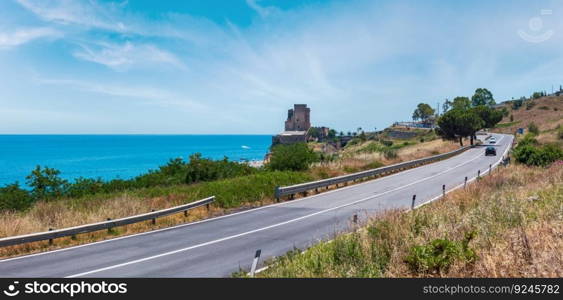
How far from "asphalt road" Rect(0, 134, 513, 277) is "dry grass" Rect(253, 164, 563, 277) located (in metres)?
2.16

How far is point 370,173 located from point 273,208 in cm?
1183

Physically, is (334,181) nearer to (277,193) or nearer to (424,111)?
(277,193)

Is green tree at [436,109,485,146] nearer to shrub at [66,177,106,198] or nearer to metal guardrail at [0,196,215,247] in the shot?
shrub at [66,177,106,198]

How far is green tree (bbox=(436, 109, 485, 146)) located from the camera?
207 ft

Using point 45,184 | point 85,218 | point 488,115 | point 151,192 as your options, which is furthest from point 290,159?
point 488,115

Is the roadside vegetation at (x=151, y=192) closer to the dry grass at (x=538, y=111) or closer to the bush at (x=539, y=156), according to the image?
the bush at (x=539, y=156)

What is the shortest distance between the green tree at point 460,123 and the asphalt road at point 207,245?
5045cm

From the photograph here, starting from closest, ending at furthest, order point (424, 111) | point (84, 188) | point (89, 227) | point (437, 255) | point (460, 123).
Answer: point (437, 255), point (89, 227), point (84, 188), point (460, 123), point (424, 111)

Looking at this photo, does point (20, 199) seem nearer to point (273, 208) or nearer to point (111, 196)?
point (111, 196)

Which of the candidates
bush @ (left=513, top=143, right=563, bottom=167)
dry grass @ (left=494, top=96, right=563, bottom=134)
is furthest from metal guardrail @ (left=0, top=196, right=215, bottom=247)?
dry grass @ (left=494, top=96, right=563, bottom=134)

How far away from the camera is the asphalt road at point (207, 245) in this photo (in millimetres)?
8812

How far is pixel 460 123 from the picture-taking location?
211 ft

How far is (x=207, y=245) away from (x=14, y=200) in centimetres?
950

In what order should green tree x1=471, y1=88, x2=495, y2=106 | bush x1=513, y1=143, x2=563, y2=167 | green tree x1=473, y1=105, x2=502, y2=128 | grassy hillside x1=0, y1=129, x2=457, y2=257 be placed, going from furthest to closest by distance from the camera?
green tree x1=471, y1=88, x2=495, y2=106 → green tree x1=473, y1=105, x2=502, y2=128 → bush x1=513, y1=143, x2=563, y2=167 → grassy hillside x1=0, y1=129, x2=457, y2=257
